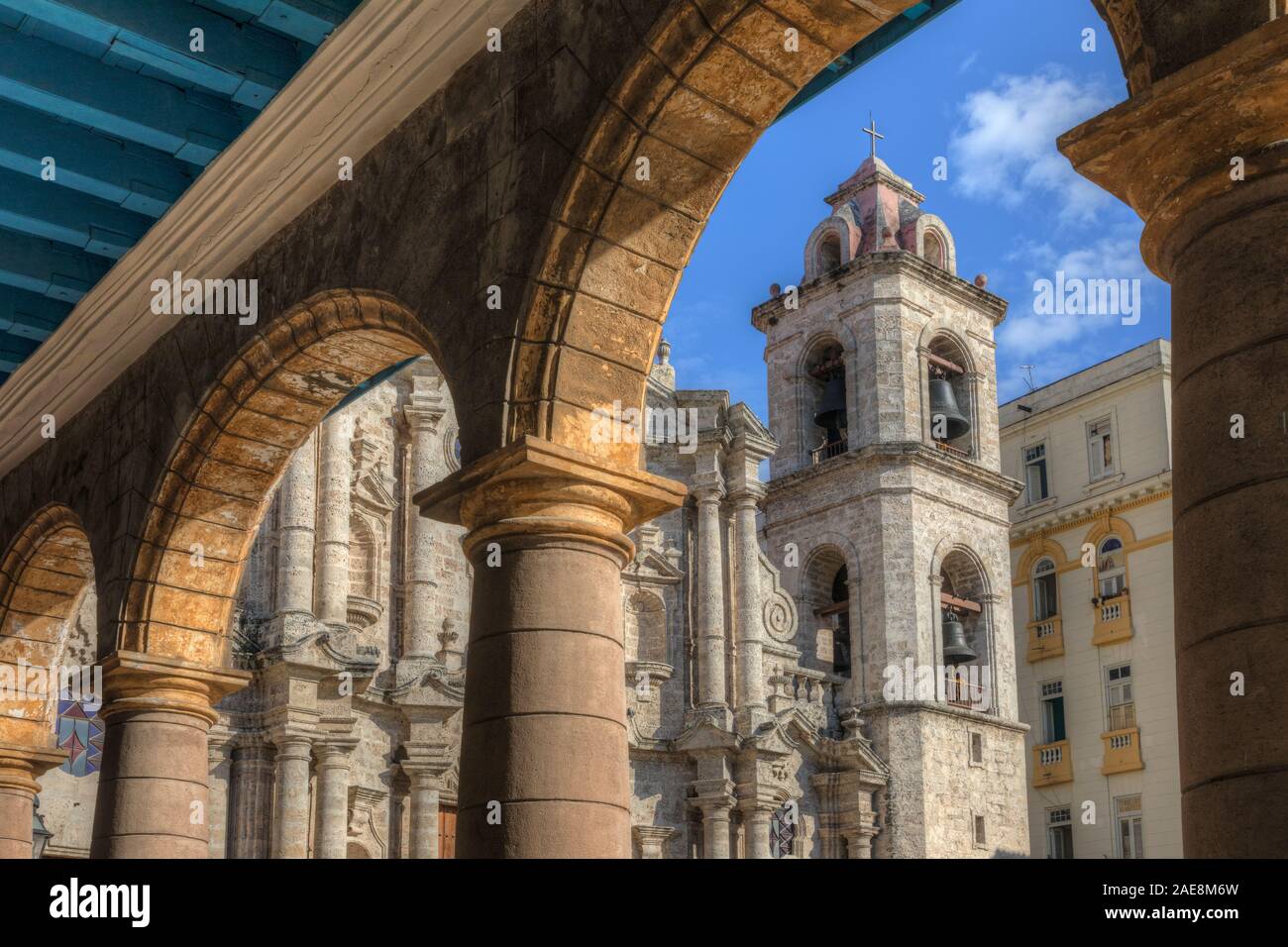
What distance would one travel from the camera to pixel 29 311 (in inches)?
325

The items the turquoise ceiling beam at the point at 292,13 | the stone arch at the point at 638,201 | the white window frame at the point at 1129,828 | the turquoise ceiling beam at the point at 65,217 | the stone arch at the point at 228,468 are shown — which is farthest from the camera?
the white window frame at the point at 1129,828

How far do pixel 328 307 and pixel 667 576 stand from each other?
1444 cm

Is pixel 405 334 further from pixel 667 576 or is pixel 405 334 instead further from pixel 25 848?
pixel 667 576

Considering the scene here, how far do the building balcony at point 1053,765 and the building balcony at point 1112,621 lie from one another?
176 centimetres

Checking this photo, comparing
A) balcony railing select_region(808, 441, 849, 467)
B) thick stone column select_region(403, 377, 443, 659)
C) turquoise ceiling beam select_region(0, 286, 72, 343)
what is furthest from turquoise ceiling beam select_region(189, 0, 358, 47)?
balcony railing select_region(808, 441, 849, 467)

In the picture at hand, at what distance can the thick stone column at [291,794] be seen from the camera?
14406 mm

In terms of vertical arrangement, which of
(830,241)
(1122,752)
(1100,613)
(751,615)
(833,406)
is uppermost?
(830,241)

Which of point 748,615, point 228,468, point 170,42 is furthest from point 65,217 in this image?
point 748,615

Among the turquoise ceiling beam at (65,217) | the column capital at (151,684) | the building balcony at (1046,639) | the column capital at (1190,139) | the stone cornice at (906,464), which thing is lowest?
the column capital at (151,684)

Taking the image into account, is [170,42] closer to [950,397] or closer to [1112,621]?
[950,397]

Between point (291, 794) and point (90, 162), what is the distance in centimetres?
883

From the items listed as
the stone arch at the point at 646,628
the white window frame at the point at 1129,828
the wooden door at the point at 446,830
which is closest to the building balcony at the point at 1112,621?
the white window frame at the point at 1129,828

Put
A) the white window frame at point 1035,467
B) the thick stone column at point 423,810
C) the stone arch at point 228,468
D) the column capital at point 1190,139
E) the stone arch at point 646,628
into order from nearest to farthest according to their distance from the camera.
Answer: the column capital at point 1190,139, the stone arch at point 228,468, the thick stone column at point 423,810, the stone arch at point 646,628, the white window frame at point 1035,467

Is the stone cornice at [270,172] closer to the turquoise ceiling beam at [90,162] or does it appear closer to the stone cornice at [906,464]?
the turquoise ceiling beam at [90,162]
